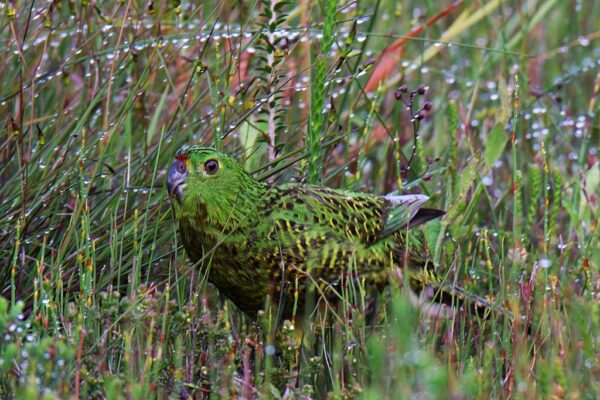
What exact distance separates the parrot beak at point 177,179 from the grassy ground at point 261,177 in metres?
0.10

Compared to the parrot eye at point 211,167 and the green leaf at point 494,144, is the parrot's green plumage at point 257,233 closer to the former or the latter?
the parrot eye at point 211,167

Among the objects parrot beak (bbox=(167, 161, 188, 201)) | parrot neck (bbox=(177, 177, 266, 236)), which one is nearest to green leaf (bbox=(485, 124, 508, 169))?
parrot neck (bbox=(177, 177, 266, 236))

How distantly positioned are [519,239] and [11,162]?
1.87 metres

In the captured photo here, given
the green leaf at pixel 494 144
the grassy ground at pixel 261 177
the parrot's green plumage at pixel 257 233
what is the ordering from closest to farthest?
the grassy ground at pixel 261 177 → the parrot's green plumage at pixel 257 233 → the green leaf at pixel 494 144

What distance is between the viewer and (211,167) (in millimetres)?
3428

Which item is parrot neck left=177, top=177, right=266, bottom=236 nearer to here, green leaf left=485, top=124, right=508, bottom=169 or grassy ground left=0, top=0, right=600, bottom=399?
grassy ground left=0, top=0, right=600, bottom=399

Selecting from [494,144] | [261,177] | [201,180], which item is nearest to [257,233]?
[201,180]

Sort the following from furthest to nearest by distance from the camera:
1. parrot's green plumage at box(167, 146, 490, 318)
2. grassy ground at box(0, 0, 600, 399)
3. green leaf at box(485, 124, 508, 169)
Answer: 1. green leaf at box(485, 124, 508, 169)
2. parrot's green plumage at box(167, 146, 490, 318)
3. grassy ground at box(0, 0, 600, 399)

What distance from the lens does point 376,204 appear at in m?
3.83

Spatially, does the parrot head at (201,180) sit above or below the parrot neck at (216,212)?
above

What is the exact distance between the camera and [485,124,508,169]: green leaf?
4039 mm

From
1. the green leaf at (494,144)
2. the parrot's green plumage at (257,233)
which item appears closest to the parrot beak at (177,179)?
the parrot's green plumage at (257,233)

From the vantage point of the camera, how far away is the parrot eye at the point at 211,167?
3.42 meters

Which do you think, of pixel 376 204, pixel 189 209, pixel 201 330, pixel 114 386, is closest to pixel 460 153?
pixel 376 204
